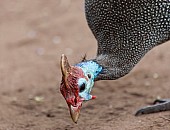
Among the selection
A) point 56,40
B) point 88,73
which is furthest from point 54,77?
point 88,73

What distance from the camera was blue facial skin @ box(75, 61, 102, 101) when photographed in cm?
296

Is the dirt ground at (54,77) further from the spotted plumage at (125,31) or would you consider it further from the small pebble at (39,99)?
the spotted plumage at (125,31)

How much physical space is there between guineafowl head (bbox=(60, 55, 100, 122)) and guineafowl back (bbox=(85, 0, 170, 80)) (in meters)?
0.26

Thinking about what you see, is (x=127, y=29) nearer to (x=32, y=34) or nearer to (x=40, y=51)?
(x=40, y=51)

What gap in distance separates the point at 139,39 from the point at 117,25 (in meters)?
0.15

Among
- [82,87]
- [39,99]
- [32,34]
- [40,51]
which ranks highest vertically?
[32,34]

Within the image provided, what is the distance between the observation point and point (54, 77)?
4891 mm

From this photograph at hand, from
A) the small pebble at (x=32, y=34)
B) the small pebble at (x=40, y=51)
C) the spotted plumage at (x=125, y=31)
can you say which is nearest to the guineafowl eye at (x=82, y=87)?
the spotted plumage at (x=125, y=31)

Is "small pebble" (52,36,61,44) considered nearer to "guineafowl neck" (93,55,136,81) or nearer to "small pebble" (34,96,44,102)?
"small pebble" (34,96,44,102)

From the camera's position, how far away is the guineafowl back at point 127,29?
10.7 feet

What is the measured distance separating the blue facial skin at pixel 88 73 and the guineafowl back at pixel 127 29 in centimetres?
8

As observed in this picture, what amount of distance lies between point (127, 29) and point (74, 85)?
0.61 metres

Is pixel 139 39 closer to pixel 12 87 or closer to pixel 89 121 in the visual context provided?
pixel 89 121

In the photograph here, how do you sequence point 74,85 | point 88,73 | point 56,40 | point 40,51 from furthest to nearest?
1. point 56,40
2. point 40,51
3. point 88,73
4. point 74,85
